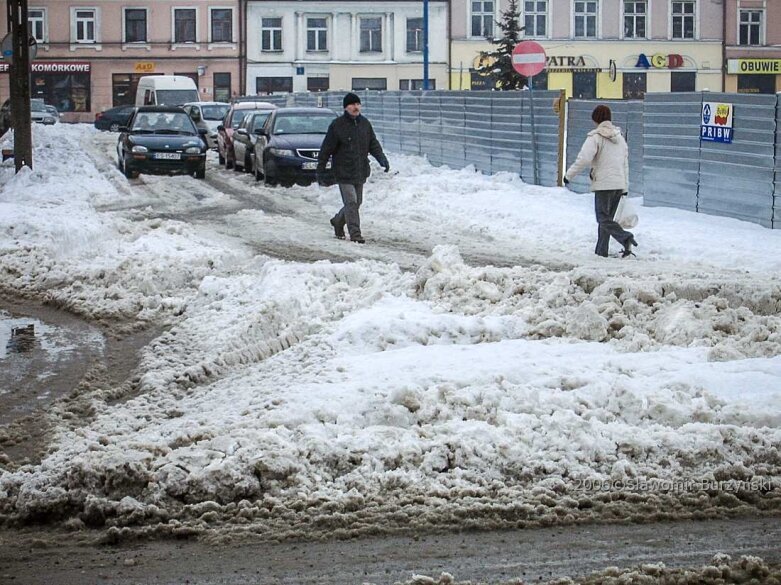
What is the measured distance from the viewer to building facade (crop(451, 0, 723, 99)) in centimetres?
6781

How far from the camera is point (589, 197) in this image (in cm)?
2198

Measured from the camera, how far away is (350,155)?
16.4 m

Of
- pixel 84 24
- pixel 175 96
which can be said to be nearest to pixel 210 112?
pixel 175 96

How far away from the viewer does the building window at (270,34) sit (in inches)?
2714

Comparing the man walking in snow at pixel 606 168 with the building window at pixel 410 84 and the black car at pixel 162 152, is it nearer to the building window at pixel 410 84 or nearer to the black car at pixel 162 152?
the black car at pixel 162 152

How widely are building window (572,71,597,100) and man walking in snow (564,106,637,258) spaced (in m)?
53.8

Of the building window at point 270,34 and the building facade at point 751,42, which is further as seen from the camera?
the building window at point 270,34

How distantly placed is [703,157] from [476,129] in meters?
8.91

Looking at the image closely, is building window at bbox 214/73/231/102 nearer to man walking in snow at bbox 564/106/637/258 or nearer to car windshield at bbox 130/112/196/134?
car windshield at bbox 130/112/196/134

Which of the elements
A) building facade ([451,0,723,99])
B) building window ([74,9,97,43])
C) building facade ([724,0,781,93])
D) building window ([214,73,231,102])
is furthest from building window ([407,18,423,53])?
building window ([74,9,97,43])

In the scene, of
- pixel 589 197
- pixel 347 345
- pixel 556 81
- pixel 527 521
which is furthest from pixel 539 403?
pixel 556 81

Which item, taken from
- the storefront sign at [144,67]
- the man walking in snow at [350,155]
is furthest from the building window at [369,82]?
the man walking in snow at [350,155]

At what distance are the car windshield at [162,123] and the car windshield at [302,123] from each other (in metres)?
3.49

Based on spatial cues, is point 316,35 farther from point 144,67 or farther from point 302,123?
point 302,123
